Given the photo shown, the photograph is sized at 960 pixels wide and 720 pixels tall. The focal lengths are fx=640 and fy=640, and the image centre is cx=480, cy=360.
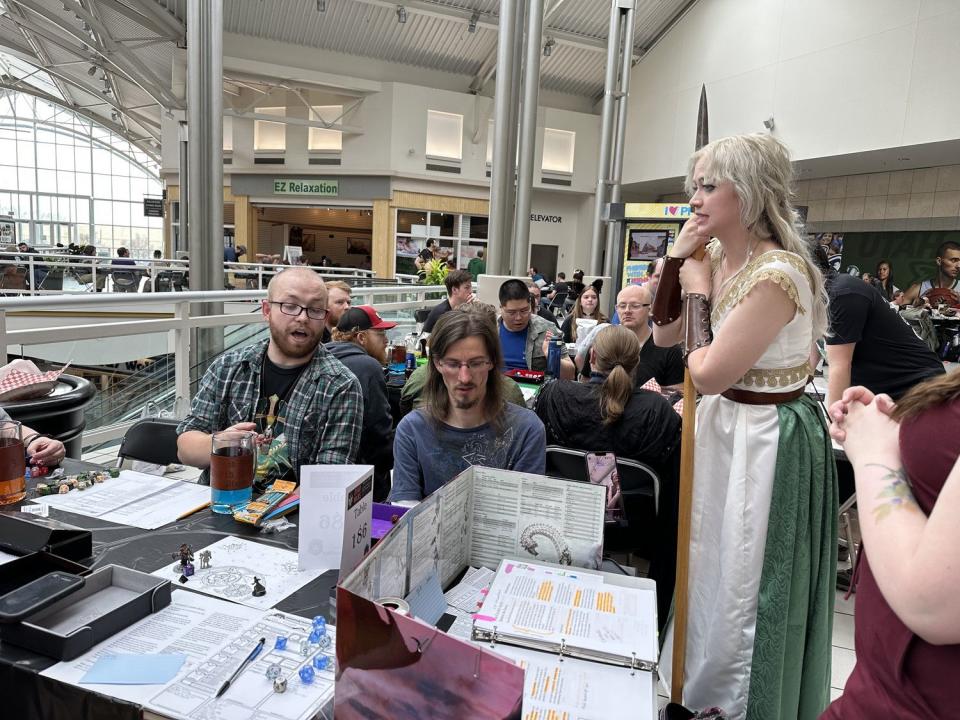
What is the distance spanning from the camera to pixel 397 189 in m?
17.8

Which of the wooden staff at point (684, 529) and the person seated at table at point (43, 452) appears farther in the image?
the person seated at table at point (43, 452)

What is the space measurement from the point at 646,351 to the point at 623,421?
1028 mm

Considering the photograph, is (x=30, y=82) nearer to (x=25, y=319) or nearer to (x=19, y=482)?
(x=25, y=319)

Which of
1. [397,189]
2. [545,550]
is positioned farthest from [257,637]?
[397,189]

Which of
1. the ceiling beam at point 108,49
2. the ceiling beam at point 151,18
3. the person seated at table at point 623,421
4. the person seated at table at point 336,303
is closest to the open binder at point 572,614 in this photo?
the person seated at table at point 623,421

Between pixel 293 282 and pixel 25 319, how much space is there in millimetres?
5130

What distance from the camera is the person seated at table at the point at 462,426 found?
1.86m

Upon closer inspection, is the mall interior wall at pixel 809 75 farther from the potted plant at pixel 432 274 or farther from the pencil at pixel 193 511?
the pencil at pixel 193 511

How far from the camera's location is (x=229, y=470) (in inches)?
63.7

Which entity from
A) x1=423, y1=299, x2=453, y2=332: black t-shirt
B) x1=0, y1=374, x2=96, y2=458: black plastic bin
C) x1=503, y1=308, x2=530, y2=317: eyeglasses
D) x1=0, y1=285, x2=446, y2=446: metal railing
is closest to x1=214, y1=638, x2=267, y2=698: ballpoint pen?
x1=0, y1=374, x2=96, y2=458: black plastic bin

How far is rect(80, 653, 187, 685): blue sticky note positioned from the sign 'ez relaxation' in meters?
18.3

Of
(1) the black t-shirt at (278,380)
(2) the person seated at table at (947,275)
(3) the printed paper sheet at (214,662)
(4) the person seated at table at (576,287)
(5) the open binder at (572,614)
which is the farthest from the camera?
(2) the person seated at table at (947,275)

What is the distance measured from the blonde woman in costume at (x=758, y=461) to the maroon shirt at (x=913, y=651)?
778mm

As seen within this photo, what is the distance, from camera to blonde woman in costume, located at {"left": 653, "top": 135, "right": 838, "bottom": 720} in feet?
5.30
